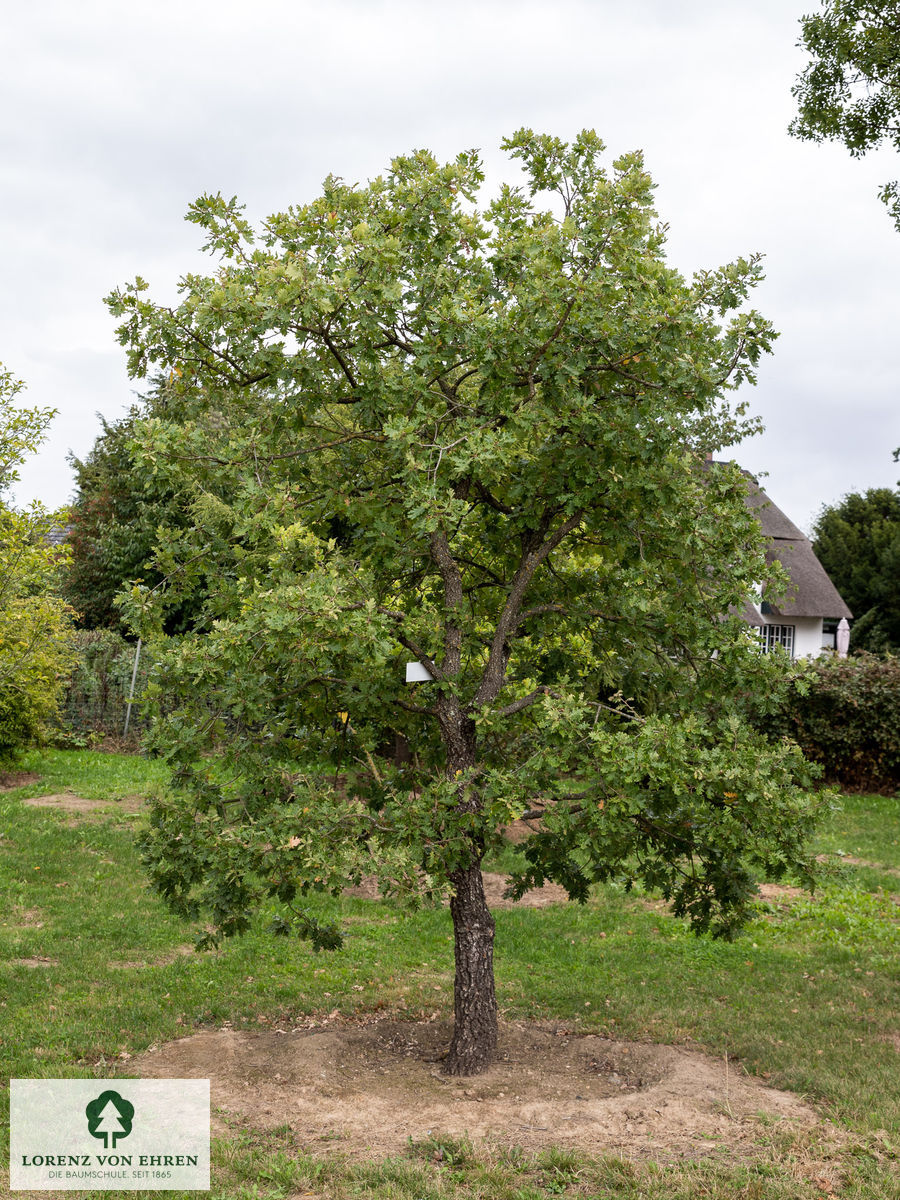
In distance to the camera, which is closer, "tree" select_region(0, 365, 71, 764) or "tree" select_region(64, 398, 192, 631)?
"tree" select_region(0, 365, 71, 764)

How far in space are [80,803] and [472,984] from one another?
958 centimetres

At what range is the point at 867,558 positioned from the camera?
36.0 metres

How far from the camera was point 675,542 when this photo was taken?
19.7 feet

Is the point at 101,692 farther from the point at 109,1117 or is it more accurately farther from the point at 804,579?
the point at 804,579

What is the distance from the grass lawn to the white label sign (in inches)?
5.5

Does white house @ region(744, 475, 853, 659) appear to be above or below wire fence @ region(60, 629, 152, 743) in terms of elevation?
above

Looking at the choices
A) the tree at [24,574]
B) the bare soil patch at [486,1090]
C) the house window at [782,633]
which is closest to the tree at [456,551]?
the bare soil patch at [486,1090]

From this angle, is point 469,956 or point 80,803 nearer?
point 469,956

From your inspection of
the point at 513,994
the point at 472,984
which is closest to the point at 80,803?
the point at 513,994

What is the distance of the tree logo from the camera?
204 inches

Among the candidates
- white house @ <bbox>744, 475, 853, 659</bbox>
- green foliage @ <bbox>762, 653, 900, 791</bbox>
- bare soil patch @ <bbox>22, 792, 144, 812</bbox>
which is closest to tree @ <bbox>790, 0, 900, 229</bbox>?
green foliage @ <bbox>762, 653, 900, 791</bbox>

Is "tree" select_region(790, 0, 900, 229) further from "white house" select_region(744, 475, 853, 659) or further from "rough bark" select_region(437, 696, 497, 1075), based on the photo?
"white house" select_region(744, 475, 853, 659)

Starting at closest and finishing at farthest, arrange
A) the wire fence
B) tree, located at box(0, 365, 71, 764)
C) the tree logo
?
the tree logo, tree, located at box(0, 365, 71, 764), the wire fence

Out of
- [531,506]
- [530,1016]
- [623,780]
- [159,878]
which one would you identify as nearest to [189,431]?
[531,506]
